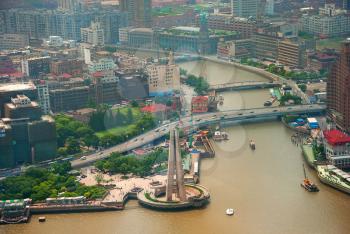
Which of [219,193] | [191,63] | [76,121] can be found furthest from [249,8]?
[219,193]

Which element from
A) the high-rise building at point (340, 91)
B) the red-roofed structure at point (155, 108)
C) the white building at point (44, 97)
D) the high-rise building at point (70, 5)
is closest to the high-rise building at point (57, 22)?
the high-rise building at point (70, 5)

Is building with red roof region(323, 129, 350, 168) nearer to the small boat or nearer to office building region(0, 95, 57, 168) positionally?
the small boat

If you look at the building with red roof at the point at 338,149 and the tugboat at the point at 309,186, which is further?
the building with red roof at the point at 338,149

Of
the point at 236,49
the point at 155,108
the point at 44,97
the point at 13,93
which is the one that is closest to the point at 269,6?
the point at 236,49

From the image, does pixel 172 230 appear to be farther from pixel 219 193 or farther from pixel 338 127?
pixel 338 127

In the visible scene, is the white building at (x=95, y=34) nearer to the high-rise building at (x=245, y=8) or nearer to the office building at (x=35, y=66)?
the office building at (x=35, y=66)

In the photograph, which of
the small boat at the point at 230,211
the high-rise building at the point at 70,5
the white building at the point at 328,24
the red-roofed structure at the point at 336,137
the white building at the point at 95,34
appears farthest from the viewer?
the high-rise building at the point at 70,5

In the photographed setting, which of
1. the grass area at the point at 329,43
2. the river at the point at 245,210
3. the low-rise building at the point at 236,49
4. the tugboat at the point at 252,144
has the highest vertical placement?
the grass area at the point at 329,43

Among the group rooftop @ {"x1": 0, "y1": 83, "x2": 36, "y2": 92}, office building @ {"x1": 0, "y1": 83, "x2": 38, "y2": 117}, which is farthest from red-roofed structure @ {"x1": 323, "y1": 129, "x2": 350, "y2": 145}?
rooftop @ {"x1": 0, "y1": 83, "x2": 36, "y2": 92}
